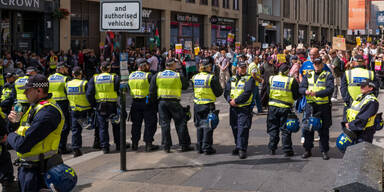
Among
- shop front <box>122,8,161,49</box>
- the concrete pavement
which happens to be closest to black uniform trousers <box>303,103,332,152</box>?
the concrete pavement

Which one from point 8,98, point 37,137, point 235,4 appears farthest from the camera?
point 235,4

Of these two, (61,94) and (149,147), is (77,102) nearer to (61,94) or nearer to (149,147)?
(61,94)

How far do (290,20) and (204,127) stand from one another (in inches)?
2020

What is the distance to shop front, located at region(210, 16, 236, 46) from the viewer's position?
4128 centimetres

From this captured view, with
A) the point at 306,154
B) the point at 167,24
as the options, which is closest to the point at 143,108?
the point at 306,154

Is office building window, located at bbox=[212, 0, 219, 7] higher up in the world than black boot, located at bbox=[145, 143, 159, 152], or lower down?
higher up

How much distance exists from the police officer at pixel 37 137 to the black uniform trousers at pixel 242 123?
179 inches

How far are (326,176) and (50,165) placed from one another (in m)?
4.50

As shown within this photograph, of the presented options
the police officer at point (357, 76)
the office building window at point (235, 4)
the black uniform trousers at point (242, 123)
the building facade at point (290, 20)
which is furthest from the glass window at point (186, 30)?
the black uniform trousers at point (242, 123)

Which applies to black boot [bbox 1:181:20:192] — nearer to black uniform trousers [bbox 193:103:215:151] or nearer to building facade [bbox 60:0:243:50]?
black uniform trousers [bbox 193:103:215:151]

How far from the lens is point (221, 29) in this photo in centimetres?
4275

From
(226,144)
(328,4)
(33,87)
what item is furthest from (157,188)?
(328,4)

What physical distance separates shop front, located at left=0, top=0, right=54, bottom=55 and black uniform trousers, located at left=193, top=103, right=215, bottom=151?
1481 centimetres

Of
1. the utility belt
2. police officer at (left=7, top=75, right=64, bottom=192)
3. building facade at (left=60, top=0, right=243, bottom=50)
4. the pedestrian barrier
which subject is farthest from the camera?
building facade at (left=60, top=0, right=243, bottom=50)
